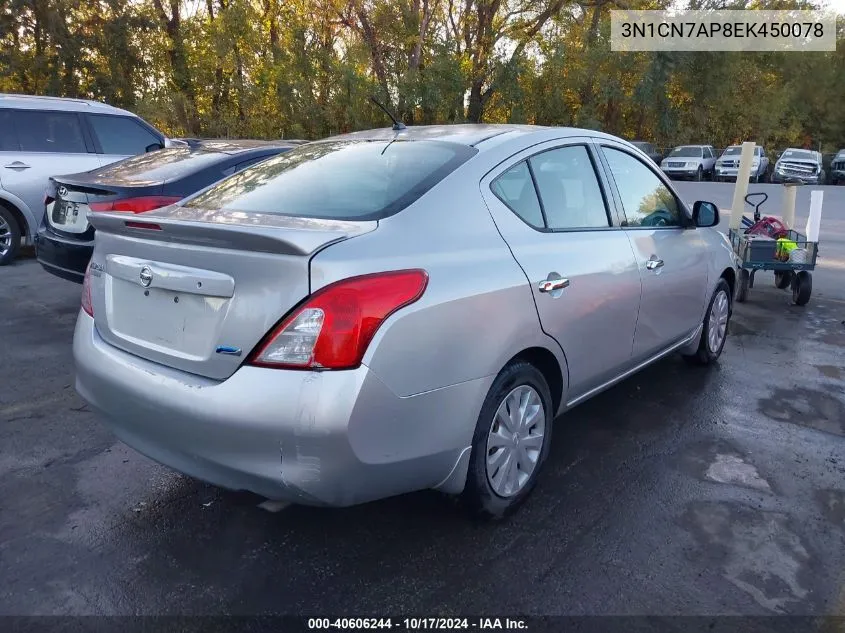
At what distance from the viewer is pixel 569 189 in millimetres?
3574

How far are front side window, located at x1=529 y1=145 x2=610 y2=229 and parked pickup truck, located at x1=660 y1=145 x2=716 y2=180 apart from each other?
29597mm

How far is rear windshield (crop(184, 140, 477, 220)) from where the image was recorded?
293 centimetres

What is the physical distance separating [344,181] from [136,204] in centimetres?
299

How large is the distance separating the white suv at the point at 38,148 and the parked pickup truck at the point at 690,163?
26987 millimetres

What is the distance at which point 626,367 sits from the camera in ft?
12.9

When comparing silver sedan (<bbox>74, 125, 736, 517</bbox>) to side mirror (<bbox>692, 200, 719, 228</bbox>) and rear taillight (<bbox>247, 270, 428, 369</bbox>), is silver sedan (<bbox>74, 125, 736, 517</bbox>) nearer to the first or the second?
rear taillight (<bbox>247, 270, 428, 369</bbox>)

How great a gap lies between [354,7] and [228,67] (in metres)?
4.68

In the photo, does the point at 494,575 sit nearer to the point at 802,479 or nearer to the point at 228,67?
the point at 802,479

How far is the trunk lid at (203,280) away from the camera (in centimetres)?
238

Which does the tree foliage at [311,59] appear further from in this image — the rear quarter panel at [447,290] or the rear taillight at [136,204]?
the rear quarter panel at [447,290]

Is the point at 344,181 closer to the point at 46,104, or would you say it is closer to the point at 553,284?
the point at 553,284

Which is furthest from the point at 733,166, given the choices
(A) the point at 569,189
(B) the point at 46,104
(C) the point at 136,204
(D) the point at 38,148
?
(A) the point at 569,189

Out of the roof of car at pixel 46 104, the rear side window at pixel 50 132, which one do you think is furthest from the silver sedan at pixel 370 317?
the roof of car at pixel 46 104

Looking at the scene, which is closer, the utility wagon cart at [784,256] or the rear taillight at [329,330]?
the rear taillight at [329,330]
